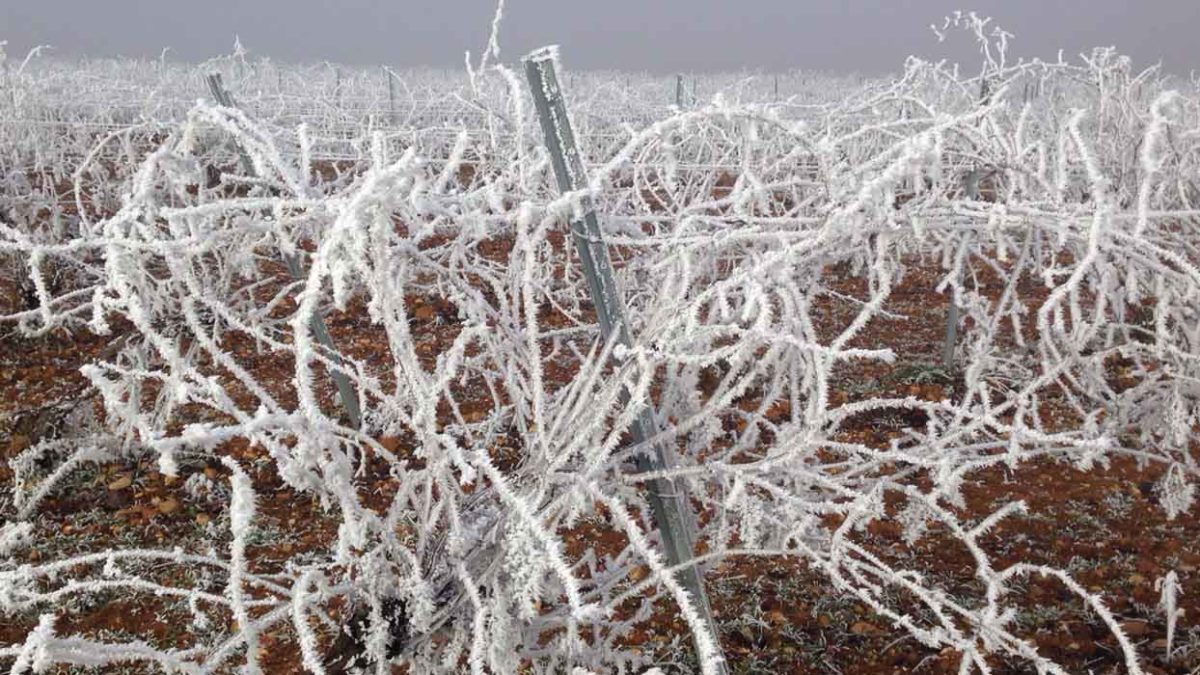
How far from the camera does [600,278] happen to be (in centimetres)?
164

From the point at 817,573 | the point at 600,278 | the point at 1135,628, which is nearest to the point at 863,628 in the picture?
the point at 817,573

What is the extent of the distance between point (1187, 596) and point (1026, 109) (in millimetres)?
1634

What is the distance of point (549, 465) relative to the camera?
144cm

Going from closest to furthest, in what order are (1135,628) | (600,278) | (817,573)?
(600,278) < (1135,628) < (817,573)

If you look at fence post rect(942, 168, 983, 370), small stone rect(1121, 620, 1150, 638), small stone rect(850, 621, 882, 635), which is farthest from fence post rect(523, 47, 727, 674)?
fence post rect(942, 168, 983, 370)

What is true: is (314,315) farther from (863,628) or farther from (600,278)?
(863,628)

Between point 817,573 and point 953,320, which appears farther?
point 953,320

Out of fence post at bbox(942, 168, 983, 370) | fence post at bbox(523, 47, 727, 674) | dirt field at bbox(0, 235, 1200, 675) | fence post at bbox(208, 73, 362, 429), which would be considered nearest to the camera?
fence post at bbox(523, 47, 727, 674)

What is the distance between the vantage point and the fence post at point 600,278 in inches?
59.2

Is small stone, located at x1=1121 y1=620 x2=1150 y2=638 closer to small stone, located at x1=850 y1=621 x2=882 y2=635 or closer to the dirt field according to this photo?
the dirt field

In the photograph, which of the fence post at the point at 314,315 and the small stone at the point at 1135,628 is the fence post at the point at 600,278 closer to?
the small stone at the point at 1135,628

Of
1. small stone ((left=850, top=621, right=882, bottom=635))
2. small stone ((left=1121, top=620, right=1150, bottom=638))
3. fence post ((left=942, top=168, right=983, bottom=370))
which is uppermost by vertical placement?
fence post ((left=942, top=168, right=983, bottom=370))

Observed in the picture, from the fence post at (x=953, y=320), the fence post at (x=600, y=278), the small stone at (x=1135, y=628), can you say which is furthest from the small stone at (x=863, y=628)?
the fence post at (x=953, y=320)

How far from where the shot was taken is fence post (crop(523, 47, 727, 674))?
1505mm
